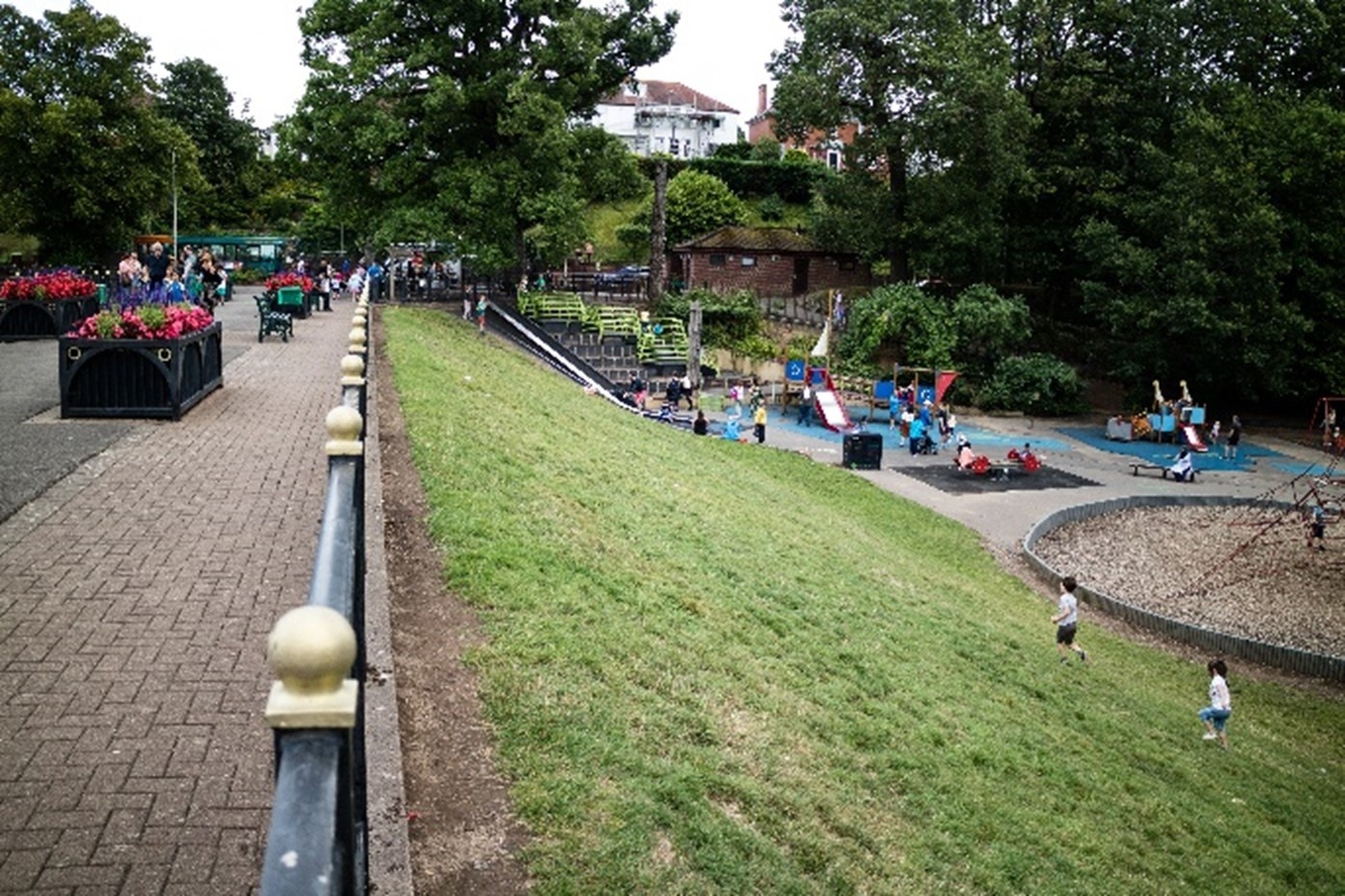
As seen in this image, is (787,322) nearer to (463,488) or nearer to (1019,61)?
(1019,61)

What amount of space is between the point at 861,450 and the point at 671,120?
6410 cm

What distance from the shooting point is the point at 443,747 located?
20.5ft

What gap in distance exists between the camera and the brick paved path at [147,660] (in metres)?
4.58

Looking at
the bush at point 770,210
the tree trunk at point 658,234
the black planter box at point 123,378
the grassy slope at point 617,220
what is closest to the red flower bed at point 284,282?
the black planter box at point 123,378

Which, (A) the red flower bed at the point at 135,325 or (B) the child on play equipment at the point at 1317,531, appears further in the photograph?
(B) the child on play equipment at the point at 1317,531

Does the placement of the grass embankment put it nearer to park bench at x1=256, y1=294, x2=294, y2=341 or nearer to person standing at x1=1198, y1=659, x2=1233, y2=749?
person standing at x1=1198, y1=659, x2=1233, y2=749

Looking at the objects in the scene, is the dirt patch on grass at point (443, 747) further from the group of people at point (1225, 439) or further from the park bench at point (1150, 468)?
the group of people at point (1225, 439)

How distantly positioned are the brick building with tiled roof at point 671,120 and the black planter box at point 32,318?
6624 cm

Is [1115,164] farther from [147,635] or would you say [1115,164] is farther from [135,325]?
[147,635]

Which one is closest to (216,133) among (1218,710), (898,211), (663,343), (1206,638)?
(663,343)

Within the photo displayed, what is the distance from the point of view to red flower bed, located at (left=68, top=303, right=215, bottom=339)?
1354 centimetres

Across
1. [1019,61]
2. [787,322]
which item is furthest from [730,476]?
[1019,61]

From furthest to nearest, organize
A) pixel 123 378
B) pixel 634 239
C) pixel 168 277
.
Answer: pixel 634 239
pixel 168 277
pixel 123 378

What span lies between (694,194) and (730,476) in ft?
134
